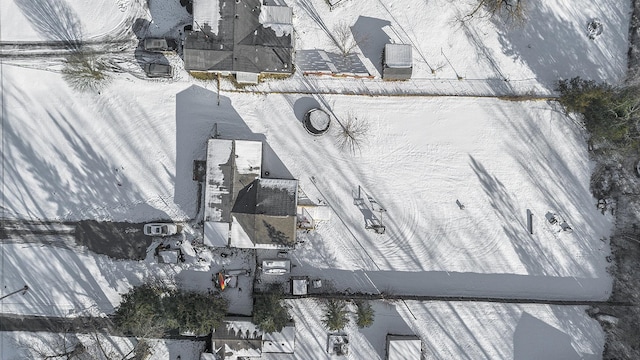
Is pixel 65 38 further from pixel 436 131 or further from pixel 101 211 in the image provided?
pixel 436 131

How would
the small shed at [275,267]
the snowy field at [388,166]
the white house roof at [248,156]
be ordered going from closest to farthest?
the white house roof at [248,156] → the small shed at [275,267] → the snowy field at [388,166]

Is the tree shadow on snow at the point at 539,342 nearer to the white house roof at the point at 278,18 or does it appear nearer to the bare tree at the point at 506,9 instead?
the bare tree at the point at 506,9

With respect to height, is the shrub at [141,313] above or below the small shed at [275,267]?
below

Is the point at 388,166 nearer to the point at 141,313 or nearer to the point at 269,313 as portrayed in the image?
the point at 269,313

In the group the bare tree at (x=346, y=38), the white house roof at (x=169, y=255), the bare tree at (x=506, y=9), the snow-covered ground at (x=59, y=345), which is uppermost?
the bare tree at (x=506, y=9)

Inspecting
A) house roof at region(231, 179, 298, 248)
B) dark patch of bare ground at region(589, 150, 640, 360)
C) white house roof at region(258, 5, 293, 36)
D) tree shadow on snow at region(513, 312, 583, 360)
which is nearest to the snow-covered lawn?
tree shadow on snow at region(513, 312, 583, 360)

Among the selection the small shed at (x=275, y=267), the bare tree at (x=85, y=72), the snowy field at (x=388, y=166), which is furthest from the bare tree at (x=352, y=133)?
the bare tree at (x=85, y=72)

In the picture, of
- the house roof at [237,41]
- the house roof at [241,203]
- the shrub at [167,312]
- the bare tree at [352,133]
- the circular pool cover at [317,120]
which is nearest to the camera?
the shrub at [167,312]

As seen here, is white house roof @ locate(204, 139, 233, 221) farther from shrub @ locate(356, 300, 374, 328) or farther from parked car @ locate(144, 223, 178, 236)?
shrub @ locate(356, 300, 374, 328)
